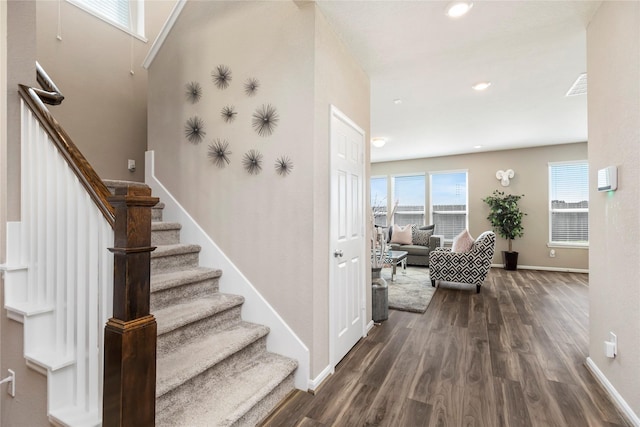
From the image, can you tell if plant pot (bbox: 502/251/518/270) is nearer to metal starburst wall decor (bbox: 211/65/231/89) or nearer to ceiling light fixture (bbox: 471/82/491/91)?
ceiling light fixture (bbox: 471/82/491/91)

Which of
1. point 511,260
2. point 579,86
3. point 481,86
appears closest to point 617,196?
point 481,86

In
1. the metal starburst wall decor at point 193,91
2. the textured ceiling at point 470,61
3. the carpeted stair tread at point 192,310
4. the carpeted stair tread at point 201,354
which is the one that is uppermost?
the textured ceiling at point 470,61

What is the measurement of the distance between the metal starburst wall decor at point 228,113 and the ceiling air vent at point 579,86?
12.0ft

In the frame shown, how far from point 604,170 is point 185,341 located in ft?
9.75

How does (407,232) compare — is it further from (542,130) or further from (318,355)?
(318,355)

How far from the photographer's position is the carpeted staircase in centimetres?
156

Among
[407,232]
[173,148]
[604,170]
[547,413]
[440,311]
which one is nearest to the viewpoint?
[547,413]

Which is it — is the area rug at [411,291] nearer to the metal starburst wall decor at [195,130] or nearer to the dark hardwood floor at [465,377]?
the dark hardwood floor at [465,377]

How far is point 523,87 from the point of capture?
3545 mm

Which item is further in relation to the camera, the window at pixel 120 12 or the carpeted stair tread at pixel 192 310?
the window at pixel 120 12

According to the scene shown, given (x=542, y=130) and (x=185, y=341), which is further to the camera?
(x=542, y=130)

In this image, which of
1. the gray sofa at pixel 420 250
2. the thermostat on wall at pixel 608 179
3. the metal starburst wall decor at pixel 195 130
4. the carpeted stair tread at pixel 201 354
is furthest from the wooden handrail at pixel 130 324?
the gray sofa at pixel 420 250

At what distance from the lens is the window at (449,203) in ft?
24.3


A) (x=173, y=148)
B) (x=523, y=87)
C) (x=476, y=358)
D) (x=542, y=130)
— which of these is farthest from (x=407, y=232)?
(x=173, y=148)
